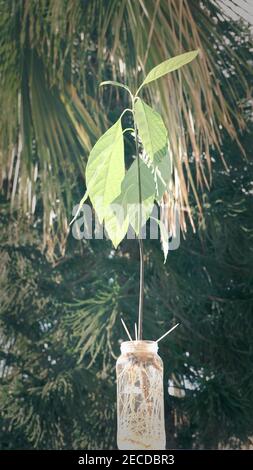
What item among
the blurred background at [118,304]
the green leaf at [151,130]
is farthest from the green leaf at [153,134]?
the blurred background at [118,304]

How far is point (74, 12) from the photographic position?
5.80 feet

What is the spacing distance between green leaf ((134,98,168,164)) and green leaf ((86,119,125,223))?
0.02m

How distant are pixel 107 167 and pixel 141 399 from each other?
20 centimetres

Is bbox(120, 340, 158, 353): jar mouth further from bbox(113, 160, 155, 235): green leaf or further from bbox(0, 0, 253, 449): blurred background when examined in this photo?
bbox(0, 0, 253, 449): blurred background

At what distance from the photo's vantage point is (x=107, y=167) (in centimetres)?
71

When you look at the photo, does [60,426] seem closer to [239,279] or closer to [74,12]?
[239,279]

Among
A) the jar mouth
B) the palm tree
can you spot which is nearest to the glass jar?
the jar mouth

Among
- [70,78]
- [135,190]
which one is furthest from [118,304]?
[135,190]

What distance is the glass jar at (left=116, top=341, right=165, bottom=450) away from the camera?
26.9 inches

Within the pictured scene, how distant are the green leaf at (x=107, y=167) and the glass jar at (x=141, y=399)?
0.44 feet

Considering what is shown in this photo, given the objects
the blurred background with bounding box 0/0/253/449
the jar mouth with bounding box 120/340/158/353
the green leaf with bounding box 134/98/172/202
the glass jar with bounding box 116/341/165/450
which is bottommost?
the glass jar with bounding box 116/341/165/450
